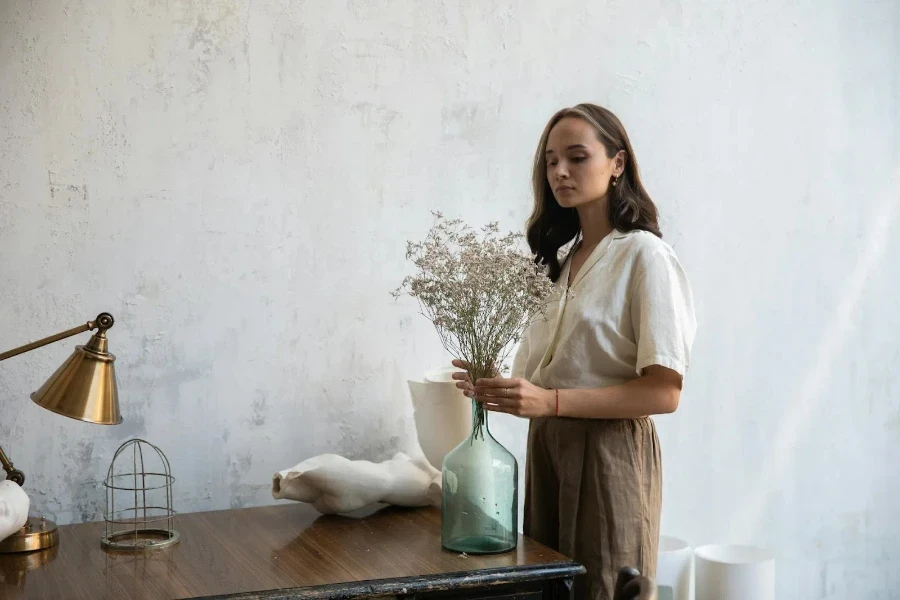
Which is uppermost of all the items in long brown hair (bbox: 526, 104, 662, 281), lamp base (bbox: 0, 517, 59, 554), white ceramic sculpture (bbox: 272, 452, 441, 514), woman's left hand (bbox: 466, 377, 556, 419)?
long brown hair (bbox: 526, 104, 662, 281)

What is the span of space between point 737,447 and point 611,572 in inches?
48.2

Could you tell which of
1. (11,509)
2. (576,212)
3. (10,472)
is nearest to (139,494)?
(10,472)

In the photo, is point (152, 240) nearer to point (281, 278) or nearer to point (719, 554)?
point (281, 278)

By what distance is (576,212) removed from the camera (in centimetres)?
244

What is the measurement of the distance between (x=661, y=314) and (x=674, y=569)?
114 cm

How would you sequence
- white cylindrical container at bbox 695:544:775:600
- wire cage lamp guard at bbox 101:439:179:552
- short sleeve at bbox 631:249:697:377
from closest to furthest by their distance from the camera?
short sleeve at bbox 631:249:697:377, wire cage lamp guard at bbox 101:439:179:552, white cylindrical container at bbox 695:544:775:600

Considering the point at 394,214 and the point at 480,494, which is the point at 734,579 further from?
the point at 394,214

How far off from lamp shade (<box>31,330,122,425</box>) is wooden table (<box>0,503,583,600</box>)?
300mm

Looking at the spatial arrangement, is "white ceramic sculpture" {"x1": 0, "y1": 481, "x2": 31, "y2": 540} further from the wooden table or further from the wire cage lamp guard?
the wire cage lamp guard

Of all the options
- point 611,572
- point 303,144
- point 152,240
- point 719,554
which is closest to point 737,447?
point 719,554

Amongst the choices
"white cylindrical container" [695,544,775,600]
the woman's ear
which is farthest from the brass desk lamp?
"white cylindrical container" [695,544,775,600]

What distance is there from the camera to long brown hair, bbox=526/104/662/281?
2260 mm

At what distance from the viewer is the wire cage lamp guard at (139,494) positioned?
216 centimetres

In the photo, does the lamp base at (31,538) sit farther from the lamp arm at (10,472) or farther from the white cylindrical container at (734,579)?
the white cylindrical container at (734,579)
